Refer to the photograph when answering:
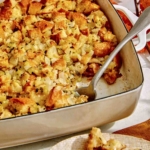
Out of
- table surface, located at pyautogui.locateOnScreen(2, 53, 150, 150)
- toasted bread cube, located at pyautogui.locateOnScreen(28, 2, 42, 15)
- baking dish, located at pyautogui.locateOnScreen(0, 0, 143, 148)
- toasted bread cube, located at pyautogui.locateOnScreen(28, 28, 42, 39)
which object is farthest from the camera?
toasted bread cube, located at pyautogui.locateOnScreen(28, 2, 42, 15)

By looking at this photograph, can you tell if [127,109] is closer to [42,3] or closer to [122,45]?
[122,45]

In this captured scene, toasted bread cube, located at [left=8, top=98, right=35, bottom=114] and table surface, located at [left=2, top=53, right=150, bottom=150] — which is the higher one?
toasted bread cube, located at [left=8, top=98, right=35, bottom=114]

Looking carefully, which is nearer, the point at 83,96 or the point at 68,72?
the point at 83,96

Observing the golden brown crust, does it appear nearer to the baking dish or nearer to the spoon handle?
the baking dish

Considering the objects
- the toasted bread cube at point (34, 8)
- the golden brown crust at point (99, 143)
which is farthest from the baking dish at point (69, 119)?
the toasted bread cube at point (34, 8)

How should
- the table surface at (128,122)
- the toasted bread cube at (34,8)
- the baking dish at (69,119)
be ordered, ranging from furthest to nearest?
the toasted bread cube at (34,8) < the table surface at (128,122) < the baking dish at (69,119)

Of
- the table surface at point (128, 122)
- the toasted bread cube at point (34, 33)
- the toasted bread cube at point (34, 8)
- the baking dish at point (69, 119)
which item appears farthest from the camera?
the toasted bread cube at point (34, 8)

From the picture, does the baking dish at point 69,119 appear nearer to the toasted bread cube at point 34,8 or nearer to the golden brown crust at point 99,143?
the golden brown crust at point 99,143

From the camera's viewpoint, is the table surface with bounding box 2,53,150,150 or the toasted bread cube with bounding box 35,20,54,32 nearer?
the table surface with bounding box 2,53,150,150

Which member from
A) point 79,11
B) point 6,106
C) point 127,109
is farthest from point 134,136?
point 79,11

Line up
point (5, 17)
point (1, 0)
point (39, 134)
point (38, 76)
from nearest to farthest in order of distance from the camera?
point (39, 134) → point (38, 76) → point (5, 17) → point (1, 0)

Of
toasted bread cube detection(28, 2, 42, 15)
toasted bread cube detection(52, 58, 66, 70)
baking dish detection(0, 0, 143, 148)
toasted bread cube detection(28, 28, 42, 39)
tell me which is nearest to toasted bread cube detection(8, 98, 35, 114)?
baking dish detection(0, 0, 143, 148)
